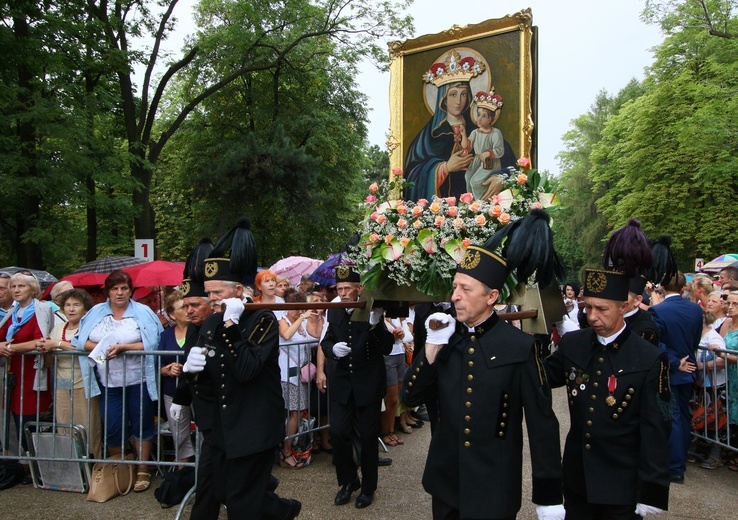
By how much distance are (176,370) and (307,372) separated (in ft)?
5.90

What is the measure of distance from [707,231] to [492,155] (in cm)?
2530

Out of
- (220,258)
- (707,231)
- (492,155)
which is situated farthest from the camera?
(707,231)

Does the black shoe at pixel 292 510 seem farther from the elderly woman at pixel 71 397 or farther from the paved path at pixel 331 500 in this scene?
the elderly woman at pixel 71 397

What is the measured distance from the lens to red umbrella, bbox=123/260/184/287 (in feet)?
37.2

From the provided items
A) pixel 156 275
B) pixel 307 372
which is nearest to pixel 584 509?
pixel 307 372

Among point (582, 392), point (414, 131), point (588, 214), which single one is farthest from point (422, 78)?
point (588, 214)

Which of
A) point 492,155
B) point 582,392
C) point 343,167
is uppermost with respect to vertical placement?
point 343,167

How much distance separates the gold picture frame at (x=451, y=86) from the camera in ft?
19.2

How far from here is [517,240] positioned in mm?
3336

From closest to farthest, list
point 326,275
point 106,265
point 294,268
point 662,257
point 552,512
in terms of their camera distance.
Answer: point 552,512 < point 662,257 < point 326,275 < point 106,265 < point 294,268

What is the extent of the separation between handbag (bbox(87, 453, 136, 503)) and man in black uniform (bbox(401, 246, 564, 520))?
3.62 m

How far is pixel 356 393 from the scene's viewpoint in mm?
5617

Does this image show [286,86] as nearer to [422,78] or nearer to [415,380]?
[422,78]

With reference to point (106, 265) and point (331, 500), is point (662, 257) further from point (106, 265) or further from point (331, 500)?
point (106, 265)
